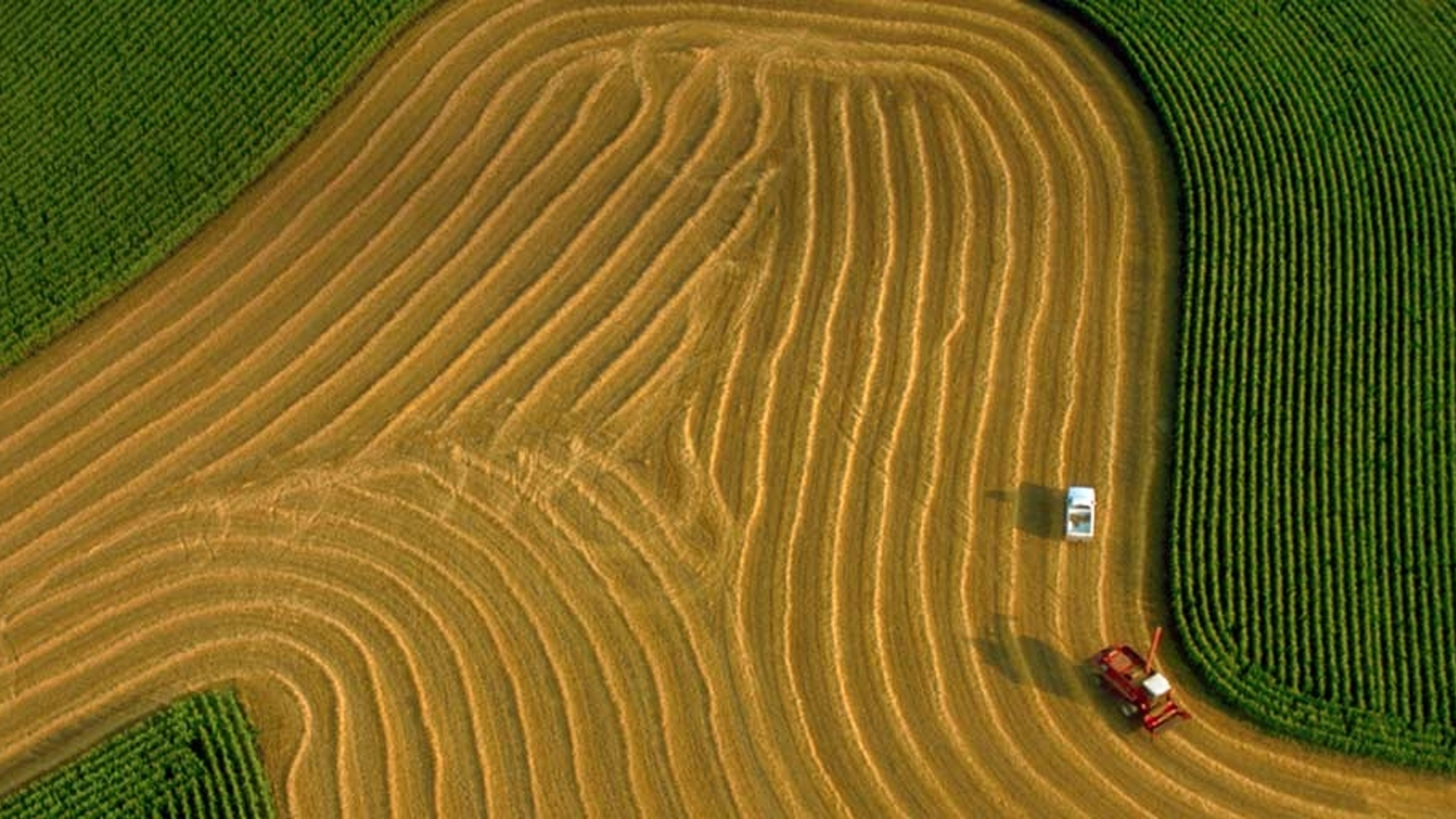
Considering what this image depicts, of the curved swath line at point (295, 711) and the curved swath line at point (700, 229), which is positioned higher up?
the curved swath line at point (700, 229)

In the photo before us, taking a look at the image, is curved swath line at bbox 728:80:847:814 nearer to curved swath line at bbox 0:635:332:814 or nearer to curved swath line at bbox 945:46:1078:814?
curved swath line at bbox 945:46:1078:814

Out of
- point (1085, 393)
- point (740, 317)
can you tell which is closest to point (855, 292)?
point (740, 317)

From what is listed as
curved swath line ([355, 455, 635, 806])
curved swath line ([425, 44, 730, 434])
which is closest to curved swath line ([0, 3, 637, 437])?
curved swath line ([425, 44, 730, 434])

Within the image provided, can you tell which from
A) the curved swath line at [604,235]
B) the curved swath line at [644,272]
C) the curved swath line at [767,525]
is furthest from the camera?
the curved swath line at [644,272]

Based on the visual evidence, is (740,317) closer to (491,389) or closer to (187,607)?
(491,389)

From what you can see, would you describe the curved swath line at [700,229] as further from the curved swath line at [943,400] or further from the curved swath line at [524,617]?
the curved swath line at [943,400]

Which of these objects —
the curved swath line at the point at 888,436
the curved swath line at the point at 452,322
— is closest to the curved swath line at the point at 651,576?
the curved swath line at the point at 888,436
